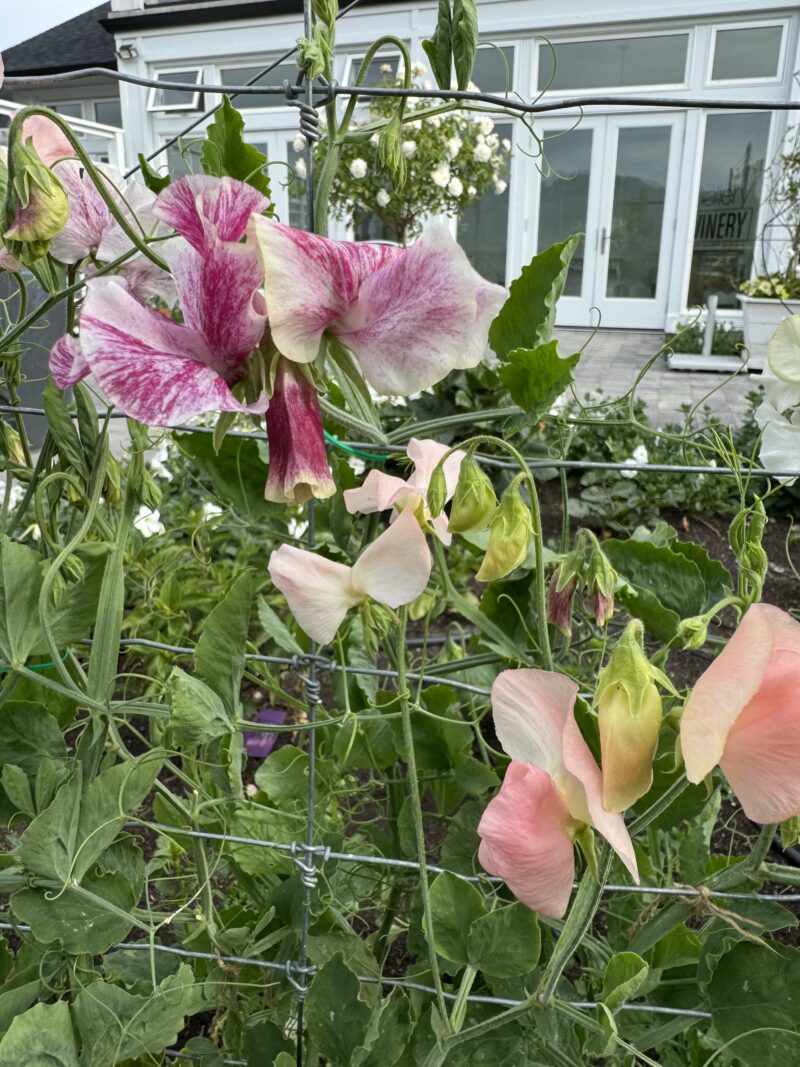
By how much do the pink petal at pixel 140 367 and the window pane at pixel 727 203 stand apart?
8.23 meters

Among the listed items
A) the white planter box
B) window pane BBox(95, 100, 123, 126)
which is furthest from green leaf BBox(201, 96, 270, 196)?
window pane BBox(95, 100, 123, 126)

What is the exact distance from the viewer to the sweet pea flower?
35 centimetres

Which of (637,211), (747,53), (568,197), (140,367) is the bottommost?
(637,211)

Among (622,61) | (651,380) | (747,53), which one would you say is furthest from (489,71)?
(651,380)

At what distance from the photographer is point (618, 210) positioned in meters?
8.29

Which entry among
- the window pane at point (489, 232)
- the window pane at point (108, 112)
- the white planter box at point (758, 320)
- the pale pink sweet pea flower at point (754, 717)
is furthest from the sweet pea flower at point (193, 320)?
the window pane at point (108, 112)

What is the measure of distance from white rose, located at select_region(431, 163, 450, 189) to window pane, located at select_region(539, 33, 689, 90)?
3.46 meters

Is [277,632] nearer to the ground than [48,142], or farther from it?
nearer to the ground

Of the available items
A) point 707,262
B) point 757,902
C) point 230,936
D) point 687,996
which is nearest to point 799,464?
point 757,902

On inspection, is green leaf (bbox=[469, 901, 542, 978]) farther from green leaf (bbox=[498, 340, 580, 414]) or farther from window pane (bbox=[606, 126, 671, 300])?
Result: window pane (bbox=[606, 126, 671, 300])

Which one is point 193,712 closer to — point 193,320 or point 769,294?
point 193,320

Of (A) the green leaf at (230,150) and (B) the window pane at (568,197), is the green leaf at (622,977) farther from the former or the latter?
(B) the window pane at (568,197)

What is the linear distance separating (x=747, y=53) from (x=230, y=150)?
8.97 metres

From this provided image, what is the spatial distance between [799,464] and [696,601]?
5.0 inches
